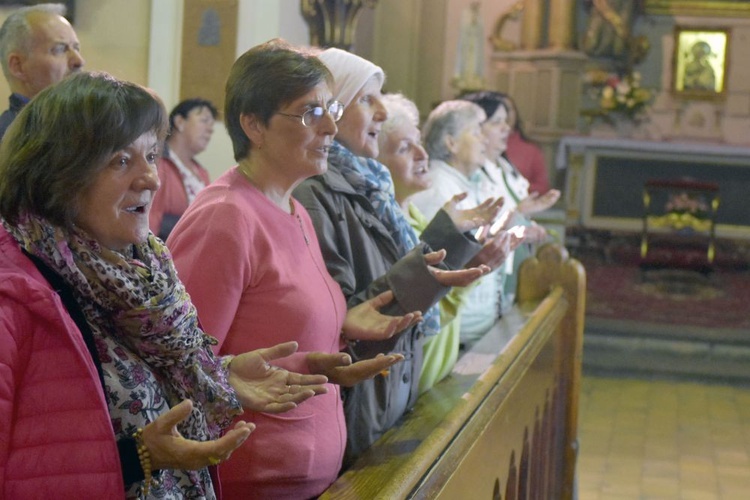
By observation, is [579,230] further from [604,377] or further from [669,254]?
[604,377]

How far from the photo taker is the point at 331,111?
7.07ft

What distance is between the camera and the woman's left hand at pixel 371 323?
220cm

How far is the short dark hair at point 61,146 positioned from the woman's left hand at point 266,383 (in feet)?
1.47

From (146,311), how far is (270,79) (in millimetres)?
727

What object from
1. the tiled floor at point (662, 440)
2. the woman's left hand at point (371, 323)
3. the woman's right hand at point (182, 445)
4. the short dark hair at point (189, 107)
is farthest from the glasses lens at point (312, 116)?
the tiled floor at point (662, 440)

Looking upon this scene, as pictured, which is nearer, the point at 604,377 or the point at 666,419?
the point at 666,419

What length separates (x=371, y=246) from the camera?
2.47 meters

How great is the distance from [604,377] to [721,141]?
4.32 metres

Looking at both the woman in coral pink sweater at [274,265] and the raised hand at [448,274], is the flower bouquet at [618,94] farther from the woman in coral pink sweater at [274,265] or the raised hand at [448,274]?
the woman in coral pink sweater at [274,265]

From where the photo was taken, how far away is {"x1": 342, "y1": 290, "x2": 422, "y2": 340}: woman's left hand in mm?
2201

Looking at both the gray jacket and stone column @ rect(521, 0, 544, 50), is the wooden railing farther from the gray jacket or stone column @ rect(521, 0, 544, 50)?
stone column @ rect(521, 0, 544, 50)

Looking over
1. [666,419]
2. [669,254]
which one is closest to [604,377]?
[666,419]

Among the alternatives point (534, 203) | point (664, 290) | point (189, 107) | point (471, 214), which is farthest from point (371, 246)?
point (664, 290)

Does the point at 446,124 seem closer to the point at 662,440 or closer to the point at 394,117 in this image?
the point at 394,117
